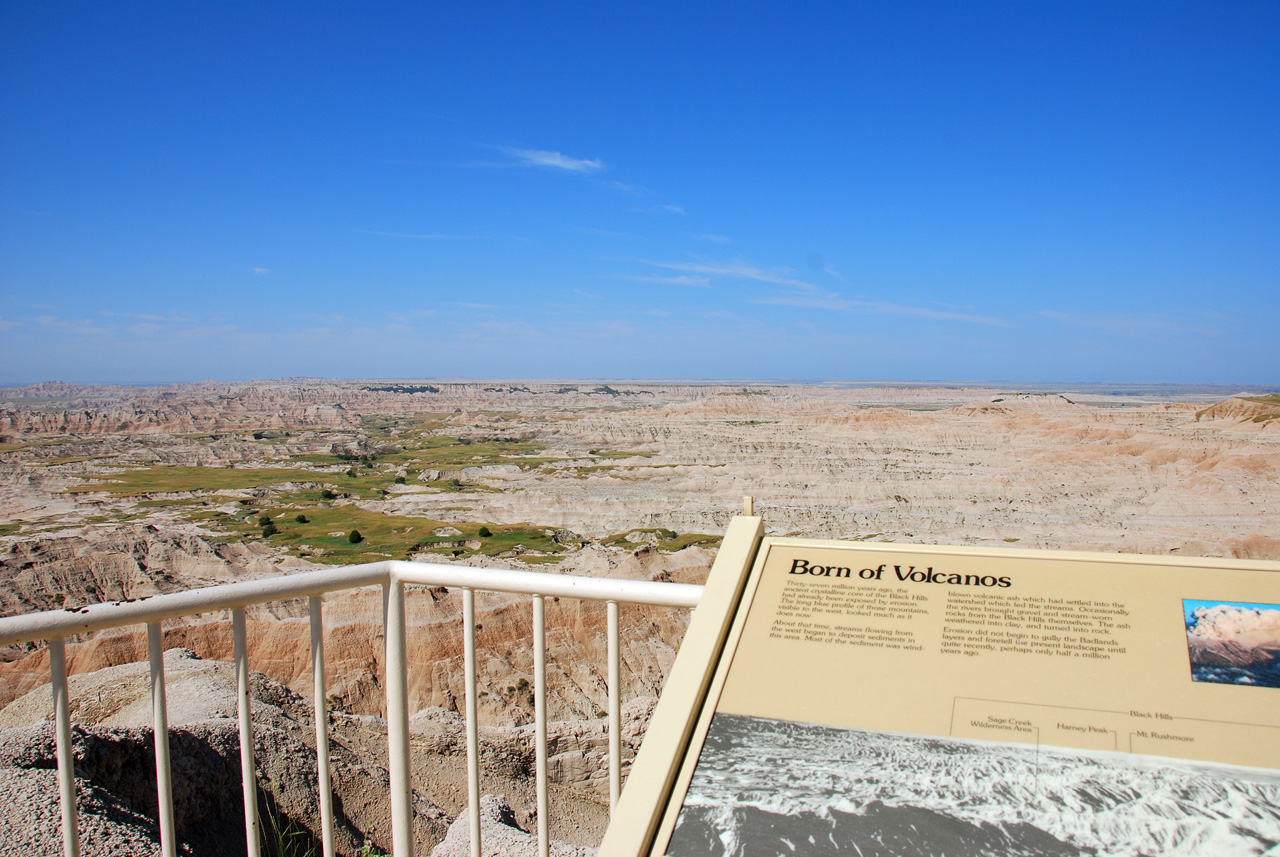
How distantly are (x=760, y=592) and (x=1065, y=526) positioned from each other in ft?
137

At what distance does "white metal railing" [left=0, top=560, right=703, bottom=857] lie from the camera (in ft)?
5.85

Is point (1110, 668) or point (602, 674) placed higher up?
point (1110, 668)

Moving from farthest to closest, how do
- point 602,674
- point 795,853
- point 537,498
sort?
point 537,498
point 602,674
point 795,853

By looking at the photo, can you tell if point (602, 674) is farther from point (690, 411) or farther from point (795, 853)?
point (690, 411)

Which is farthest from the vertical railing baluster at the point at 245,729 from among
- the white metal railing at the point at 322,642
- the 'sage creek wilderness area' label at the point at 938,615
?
the 'sage creek wilderness area' label at the point at 938,615

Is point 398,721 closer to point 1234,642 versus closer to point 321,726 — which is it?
point 321,726

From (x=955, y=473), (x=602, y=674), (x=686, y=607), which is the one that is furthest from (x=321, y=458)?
(x=686, y=607)

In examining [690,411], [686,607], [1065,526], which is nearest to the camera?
[686,607]

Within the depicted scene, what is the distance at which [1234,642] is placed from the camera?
1488 mm

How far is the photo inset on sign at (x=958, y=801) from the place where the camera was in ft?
4.16

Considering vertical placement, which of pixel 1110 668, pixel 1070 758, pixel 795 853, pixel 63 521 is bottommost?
pixel 63 521

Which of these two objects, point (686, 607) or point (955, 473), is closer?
point (686, 607)

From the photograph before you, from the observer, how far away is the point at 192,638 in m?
20.8

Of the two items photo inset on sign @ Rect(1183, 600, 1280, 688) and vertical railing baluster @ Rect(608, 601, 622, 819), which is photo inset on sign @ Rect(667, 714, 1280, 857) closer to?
photo inset on sign @ Rect(1183, 600, 1280, 688)
